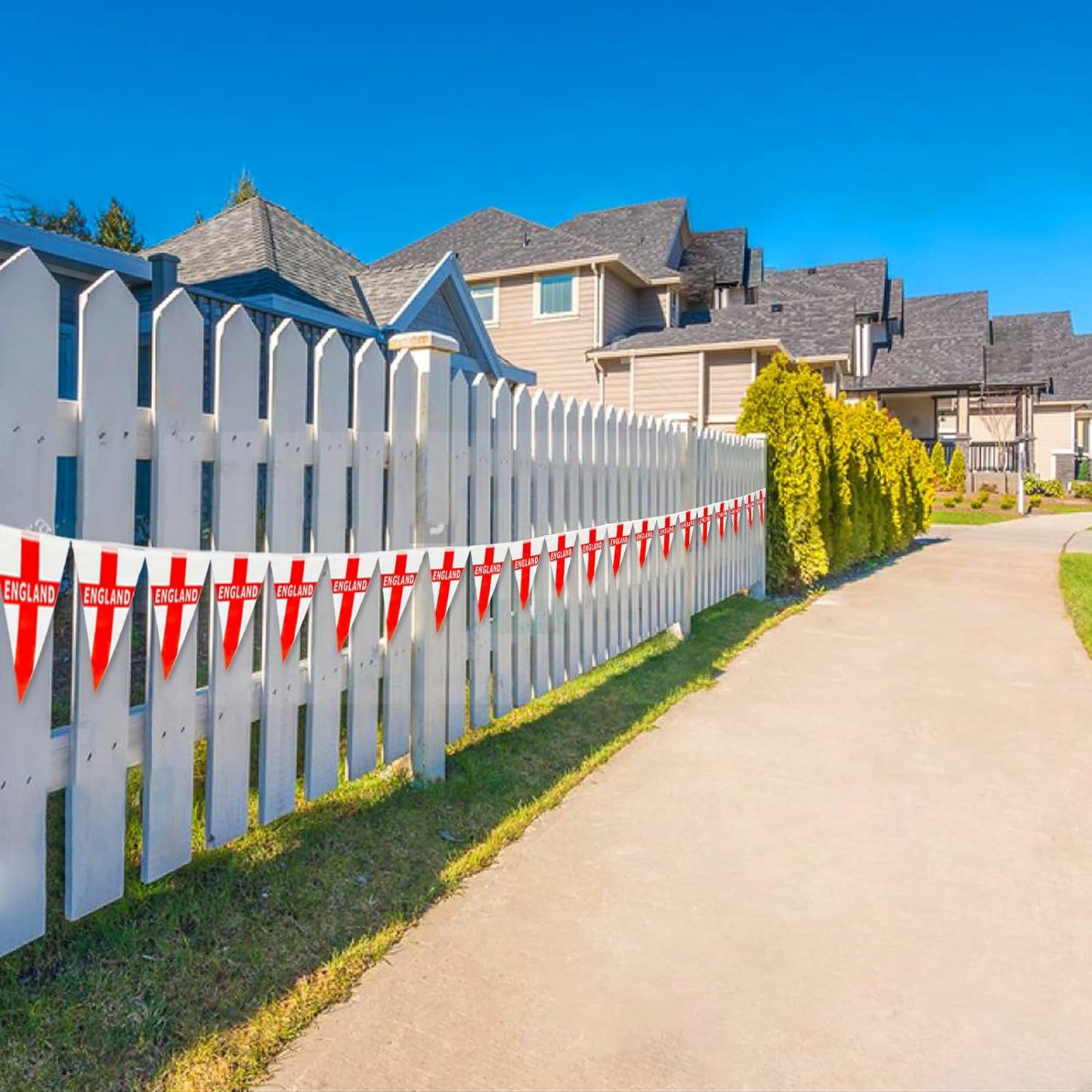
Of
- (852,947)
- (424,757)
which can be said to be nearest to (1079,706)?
(852,947)

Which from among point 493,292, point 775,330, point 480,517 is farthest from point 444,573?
point 493,292

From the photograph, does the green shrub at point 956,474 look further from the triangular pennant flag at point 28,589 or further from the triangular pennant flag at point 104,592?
the triangular pennant flag at point 28,589

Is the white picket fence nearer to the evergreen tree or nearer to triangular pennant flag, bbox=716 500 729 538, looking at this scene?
triangular pennant flag, bbox=716 500 729 538

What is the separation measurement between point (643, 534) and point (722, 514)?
2183mm

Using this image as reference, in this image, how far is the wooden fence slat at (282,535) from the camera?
2.80 metres

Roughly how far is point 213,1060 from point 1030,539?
18714 mm

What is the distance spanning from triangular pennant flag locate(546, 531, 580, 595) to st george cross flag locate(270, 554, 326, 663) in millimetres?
1735

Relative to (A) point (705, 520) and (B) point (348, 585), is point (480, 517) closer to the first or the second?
(B) point (348, 585)

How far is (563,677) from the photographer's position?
4781 millimetres

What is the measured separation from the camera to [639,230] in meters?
26.2

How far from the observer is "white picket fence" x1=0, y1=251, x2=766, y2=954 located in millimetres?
2129

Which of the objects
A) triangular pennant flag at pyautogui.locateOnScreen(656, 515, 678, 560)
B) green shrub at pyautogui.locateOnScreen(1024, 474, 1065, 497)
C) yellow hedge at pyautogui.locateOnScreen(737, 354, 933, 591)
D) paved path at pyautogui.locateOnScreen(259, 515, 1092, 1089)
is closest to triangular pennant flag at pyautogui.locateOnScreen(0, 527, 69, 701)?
paved path at pyautogui.locateOnScreen(259, 515, 1092, 1089)

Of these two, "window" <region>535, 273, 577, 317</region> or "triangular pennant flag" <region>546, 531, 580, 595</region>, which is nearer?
"triangular pennant flag" <region>546, 531, 580, 595</region>

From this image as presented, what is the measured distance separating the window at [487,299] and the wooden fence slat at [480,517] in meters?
A: 21.8
